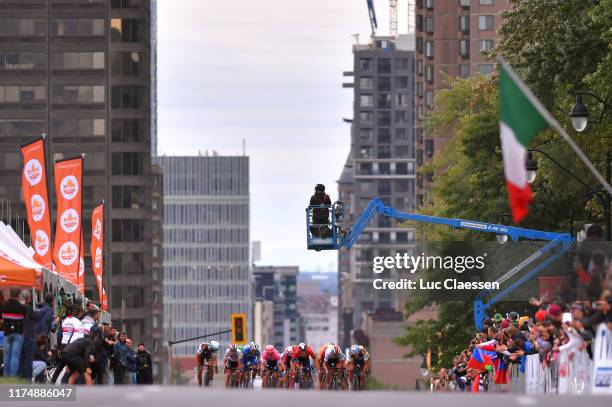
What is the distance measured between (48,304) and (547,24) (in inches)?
949

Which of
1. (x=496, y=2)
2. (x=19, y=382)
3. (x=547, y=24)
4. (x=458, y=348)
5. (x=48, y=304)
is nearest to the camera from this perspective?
(x=19, y=382)

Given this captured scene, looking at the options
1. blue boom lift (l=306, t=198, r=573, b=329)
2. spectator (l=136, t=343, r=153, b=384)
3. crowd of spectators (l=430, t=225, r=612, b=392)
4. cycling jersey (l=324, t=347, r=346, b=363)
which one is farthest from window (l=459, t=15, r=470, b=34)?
crowd of spectators (l=430, t=225, r=612, b=392)

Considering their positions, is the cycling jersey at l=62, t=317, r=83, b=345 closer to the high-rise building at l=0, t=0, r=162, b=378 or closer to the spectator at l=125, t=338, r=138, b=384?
the spectator at l=125, t=338, r=138, b=384

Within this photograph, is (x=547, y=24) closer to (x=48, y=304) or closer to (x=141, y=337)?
(x=48, y=304)

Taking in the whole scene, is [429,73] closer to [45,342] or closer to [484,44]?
[484,44]

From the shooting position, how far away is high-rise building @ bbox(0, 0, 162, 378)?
145625 mm

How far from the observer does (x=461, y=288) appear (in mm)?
43375

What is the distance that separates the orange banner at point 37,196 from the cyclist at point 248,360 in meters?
8.68

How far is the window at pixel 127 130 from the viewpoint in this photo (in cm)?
14675

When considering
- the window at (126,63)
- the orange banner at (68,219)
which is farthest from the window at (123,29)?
the orange banner at (68,219)

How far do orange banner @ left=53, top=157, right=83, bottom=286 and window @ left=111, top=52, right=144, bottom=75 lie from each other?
93.8 meters

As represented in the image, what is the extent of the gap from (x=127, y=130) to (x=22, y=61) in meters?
10.8

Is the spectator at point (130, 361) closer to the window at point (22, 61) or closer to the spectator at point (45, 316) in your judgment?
the spectator at point (45, 316)

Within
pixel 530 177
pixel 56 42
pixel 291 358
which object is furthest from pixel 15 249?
pixel 56 42
